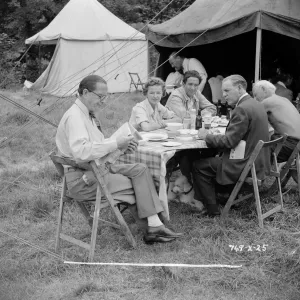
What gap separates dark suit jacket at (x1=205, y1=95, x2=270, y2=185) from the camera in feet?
12.1

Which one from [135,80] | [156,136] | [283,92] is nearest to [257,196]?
[156,136]

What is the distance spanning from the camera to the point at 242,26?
6551 mm

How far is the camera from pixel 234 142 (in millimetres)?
3723

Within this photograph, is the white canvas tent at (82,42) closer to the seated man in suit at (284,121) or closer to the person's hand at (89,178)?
the seated man in suit at (284,121)

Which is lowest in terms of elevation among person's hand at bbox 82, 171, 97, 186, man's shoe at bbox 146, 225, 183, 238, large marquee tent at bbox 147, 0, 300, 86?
man's shoe at bbox 146, 225, 183, 238

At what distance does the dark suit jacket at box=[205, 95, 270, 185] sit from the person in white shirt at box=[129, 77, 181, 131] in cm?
81

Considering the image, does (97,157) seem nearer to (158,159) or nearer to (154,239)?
(158,159)

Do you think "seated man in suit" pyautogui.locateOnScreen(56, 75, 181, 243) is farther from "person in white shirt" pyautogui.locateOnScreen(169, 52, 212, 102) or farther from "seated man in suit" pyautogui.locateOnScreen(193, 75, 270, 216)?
"person in white shirt" pyautogui.locateOnScreen(169, 52, 212, 102)

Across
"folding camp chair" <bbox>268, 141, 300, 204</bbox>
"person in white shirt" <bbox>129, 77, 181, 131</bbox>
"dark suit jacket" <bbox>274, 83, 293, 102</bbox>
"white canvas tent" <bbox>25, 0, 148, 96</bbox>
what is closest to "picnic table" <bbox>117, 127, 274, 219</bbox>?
"person in white shirt" <bbox>129, 77, 181, 131</bbox>

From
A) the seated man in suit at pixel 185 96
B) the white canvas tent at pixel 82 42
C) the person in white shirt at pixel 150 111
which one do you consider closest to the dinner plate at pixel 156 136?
the person in white shirt at pixel 150 111

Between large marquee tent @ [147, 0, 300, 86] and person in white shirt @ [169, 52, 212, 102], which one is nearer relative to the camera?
large marquee tent @ [147, 0, 300, 86]

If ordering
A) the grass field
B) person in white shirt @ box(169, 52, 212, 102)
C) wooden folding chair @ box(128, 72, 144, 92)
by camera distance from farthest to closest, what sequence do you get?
wooden folding chair @ box(128, 72, 144, 92) → person in white shirt @ box(169, 52, 212, 102) → the grass field

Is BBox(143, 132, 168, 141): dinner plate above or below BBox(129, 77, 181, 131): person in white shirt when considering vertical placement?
below

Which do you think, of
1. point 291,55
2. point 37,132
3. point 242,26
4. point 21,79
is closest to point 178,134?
point 242,26
